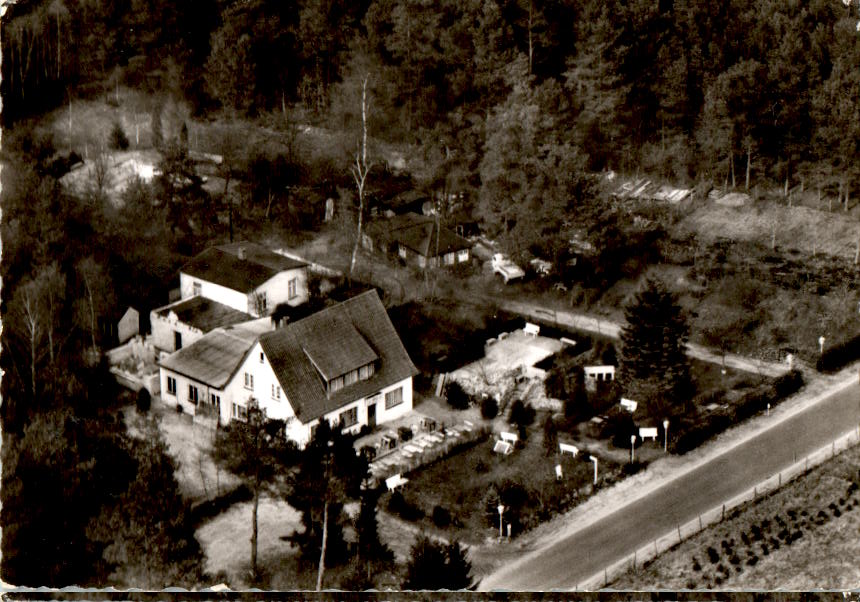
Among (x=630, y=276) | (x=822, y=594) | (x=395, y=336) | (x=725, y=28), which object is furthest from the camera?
(x=630, y=276)

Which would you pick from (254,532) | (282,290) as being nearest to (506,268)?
(282,290)

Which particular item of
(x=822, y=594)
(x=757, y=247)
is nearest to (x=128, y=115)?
(x=757, y=247)

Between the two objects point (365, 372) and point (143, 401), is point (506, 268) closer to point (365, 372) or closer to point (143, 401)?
point (365, 372)

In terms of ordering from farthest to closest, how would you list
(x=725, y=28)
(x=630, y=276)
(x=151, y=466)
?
(x=630, y=276), (x=725, y=28), (x=151, y=466)

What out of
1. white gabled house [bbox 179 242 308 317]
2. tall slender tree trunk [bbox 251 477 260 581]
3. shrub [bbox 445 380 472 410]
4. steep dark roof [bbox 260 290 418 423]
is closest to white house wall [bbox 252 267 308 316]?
white gabled house [bbox 179 242 308 317]

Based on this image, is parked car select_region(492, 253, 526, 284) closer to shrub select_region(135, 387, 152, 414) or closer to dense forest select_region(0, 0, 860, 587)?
dense forest select_region(0, 0, 860, 587)

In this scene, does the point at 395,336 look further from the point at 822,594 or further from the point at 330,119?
the point at 822,594

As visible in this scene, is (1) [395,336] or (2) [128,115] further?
(2) [128,115]
